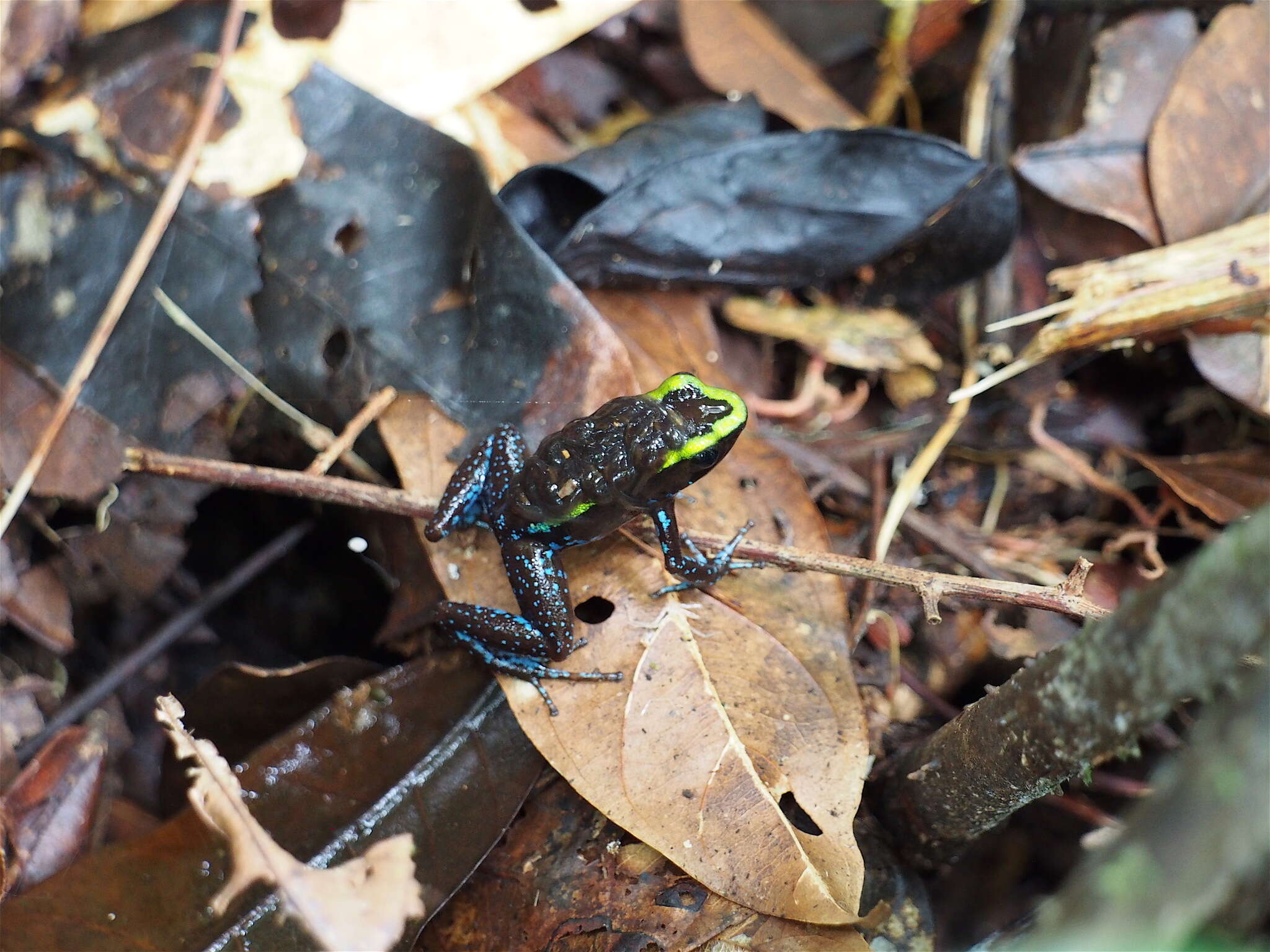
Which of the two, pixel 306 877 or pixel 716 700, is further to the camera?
pixel 716 700

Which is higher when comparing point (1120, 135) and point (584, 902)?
point (1120, 135)

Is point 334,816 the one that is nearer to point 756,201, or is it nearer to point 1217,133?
point 756,201

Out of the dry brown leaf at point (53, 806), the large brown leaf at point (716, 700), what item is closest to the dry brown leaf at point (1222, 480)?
the large brown leaf at point (716, 700)

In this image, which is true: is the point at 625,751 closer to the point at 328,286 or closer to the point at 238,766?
the point at 238,766

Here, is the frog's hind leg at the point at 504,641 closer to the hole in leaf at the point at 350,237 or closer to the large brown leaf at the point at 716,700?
the large brown leaf at the point at 716,700

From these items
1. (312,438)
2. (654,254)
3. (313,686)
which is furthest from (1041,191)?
(313,686)

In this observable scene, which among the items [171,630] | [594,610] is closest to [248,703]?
[171,630]

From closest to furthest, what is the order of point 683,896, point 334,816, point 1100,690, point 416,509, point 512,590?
1. point 1100,690
2. point 683,896
3. point 334,816
4. point 416,509
5. point 512,590
